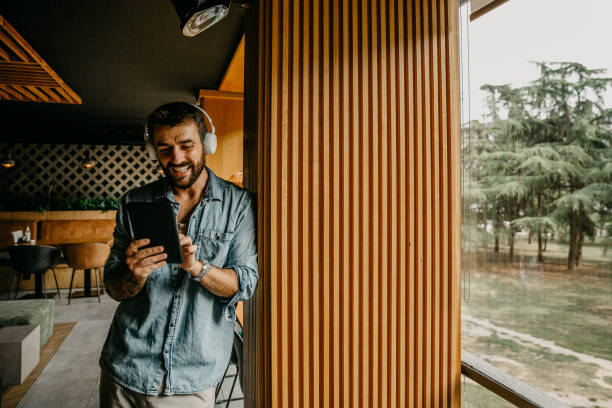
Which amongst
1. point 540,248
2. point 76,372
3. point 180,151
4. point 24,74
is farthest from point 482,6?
point 24,74

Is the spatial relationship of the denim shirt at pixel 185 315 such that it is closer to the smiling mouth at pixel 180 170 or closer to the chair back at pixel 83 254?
the smiling mouth at pixel 180 170

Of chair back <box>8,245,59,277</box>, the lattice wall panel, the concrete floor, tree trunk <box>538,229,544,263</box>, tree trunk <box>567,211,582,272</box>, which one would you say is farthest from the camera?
the lattice wall panel

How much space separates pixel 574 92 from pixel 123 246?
4125mm

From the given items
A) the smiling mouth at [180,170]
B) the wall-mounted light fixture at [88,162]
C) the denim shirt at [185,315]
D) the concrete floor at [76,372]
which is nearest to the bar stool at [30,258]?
the concrete floor at [76,372]

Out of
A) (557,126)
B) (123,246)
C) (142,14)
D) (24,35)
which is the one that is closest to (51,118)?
(24,35)

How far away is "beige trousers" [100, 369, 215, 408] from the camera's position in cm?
110

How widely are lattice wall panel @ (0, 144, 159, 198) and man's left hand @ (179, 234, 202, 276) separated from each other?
7.97m

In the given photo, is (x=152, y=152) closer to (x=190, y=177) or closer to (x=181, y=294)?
(x=190, y=177)

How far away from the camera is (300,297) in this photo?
51.2 inches

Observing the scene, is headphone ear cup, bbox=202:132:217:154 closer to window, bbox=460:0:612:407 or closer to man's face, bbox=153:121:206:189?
man's face, bbox=153:121:206:189

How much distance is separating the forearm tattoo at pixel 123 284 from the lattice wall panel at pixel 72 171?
7757 mm

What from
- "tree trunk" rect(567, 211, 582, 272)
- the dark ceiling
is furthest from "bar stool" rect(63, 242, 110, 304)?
"tree trunk" rect(567, 211, 582, 272)

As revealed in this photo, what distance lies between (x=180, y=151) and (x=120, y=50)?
3.14 meters

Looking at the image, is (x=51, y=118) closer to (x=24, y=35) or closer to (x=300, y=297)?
(x=24, y=35)
